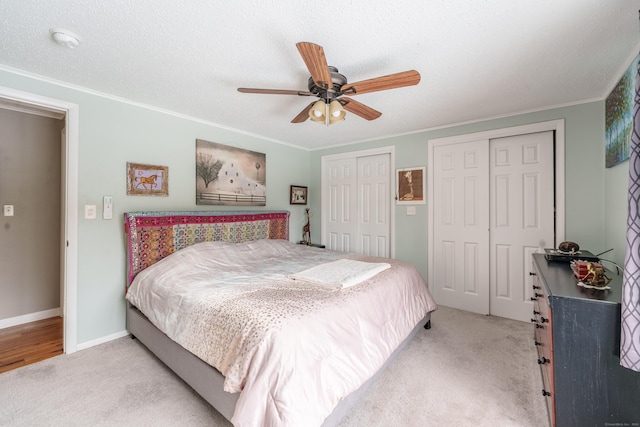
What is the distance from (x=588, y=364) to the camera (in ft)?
4.26

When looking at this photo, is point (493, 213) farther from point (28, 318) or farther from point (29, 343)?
point (28, 318)

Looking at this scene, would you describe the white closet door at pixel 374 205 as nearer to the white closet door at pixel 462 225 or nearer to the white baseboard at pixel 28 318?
the white closet door at pixel 462 225

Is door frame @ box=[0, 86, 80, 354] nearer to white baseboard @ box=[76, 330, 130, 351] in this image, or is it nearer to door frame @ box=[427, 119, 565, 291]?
white baseboard @ box=[76, 330, 130, 351]

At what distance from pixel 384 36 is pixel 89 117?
2.60 meters

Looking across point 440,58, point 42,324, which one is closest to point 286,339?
point 440,58

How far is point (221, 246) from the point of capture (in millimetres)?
2873

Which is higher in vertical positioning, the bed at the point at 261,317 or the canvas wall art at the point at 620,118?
the canvas wall art at the point at 620,118

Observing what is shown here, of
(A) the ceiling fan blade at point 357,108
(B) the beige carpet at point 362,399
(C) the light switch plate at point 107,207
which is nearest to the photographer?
(B) the beige carpet at point 362,399

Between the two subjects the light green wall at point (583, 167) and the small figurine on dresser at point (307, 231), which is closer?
the light green wall at point (583, 167)

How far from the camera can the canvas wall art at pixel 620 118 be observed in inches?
72.1

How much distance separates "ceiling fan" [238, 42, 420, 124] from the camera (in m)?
1.55

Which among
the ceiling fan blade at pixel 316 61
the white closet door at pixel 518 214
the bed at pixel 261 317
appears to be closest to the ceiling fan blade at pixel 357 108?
the ceiling fan blade at pixel 316 61

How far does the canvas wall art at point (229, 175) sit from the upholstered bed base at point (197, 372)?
1.51m

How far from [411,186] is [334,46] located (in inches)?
93.7
